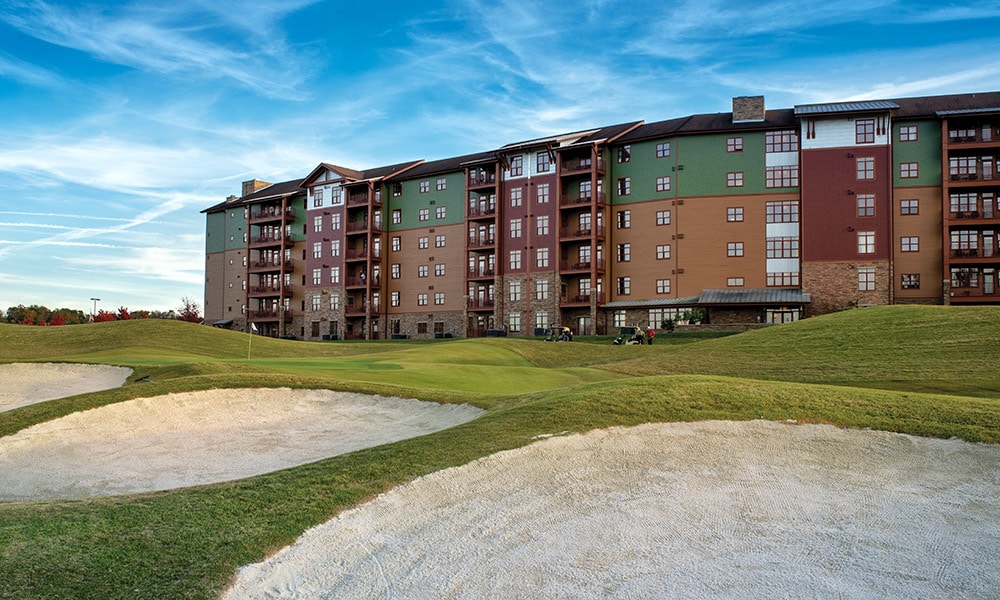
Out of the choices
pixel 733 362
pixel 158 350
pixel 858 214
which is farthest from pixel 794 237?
pixel 158 350

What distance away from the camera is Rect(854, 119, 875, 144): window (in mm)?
58469

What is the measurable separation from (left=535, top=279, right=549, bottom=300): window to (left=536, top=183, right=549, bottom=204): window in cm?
706

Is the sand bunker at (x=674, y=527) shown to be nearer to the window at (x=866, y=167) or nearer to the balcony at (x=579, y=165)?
the window at (x=866, y=167)

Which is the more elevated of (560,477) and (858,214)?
(858,214)

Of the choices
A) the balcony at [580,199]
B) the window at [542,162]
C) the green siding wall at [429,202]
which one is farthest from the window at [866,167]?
the green siding wall at [429,202]

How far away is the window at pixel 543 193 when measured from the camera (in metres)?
68.9

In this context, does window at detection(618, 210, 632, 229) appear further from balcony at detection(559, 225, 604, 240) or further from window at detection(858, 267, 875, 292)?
window at detection(858, 267, 875, 292)

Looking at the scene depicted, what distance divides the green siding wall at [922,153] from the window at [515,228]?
30239 mm

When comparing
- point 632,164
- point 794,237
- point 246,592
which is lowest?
point 246,592

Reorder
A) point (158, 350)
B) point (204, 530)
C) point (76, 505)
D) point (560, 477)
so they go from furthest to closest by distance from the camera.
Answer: point (158, 350) → point (560, 477) → point (76, 505) → point (204, 530)

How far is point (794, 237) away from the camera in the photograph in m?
60.0

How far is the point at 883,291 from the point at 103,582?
194 ft

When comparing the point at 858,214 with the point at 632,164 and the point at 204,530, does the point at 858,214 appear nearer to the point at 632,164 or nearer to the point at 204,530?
the point at 632,164

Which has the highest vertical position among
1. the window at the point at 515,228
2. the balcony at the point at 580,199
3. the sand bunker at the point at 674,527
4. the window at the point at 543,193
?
the window at the point at 543,193
